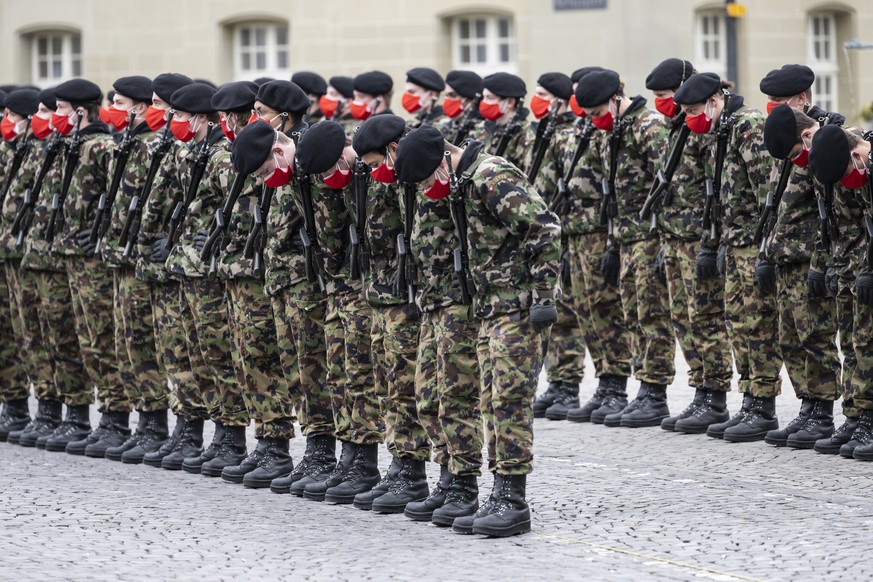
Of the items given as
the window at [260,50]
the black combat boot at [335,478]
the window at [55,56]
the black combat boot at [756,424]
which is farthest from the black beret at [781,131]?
the window at [55,56]

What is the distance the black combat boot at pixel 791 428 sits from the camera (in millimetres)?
10453

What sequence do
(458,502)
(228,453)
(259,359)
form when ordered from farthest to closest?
(228,453)
(259,359)
(458,502)

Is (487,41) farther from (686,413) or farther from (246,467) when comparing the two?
(246,467)

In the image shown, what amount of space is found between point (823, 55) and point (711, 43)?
2023mm

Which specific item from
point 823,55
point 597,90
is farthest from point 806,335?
point 823,55

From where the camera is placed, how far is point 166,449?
35.1ft

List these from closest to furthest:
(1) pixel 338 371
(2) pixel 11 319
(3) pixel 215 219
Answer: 1. (1) pixel 338 371
2. (3) pixel 215 219
3. (2) pixel 11 319

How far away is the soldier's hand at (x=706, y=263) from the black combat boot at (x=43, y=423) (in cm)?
437

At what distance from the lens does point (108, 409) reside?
11.3 metres

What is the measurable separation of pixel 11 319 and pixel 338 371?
12.0 ft

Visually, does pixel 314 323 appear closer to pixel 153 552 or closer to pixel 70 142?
pixel 153 552

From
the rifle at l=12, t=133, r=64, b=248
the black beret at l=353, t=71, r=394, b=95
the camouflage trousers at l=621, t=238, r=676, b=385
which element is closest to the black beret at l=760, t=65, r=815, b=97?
the camouflage trousers at l=621, t=238, r=676, b=385

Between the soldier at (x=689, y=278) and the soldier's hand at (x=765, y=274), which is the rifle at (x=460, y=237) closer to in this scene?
the soldier's hand at (x=765, y=274)

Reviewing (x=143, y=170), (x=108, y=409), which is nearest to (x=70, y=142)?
(x=143, y=170)
